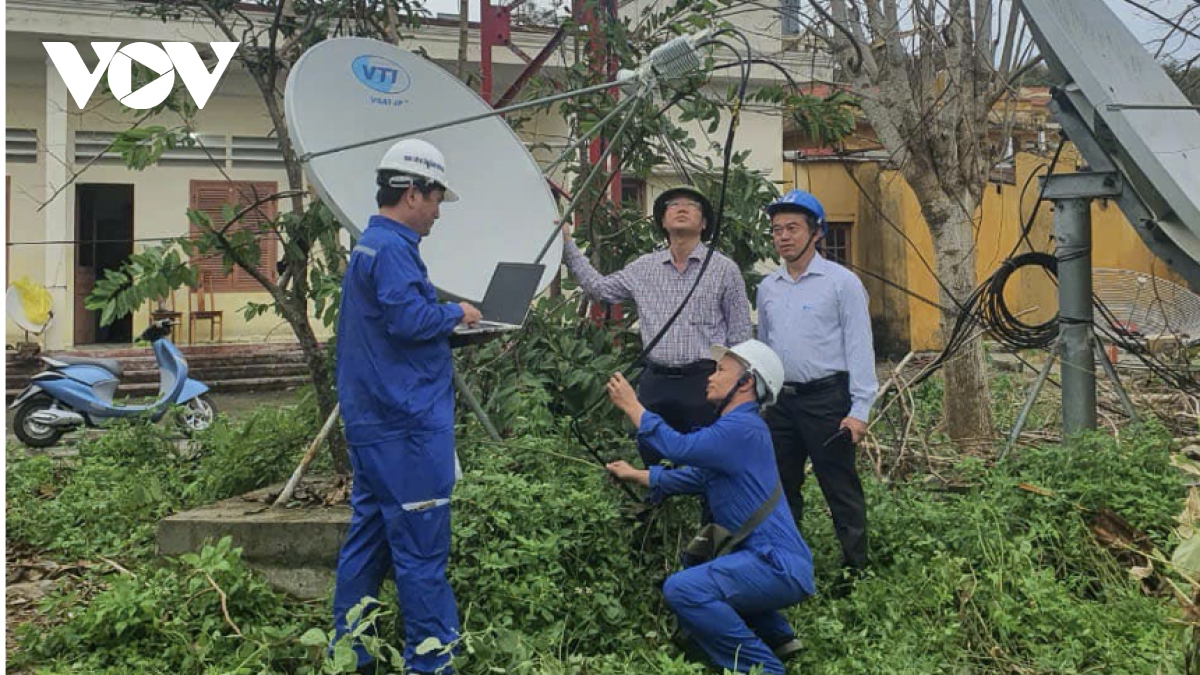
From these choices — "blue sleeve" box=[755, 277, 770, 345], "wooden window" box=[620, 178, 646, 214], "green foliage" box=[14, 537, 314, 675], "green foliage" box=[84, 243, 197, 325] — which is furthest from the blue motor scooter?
"blue sleeve" box=[755, 277, 770, 345]

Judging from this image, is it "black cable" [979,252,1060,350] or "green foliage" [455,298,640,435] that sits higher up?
"black cable" [979,252,1060,350]

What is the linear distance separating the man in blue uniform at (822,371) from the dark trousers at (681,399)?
0.38m

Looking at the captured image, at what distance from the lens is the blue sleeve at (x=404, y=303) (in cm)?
348

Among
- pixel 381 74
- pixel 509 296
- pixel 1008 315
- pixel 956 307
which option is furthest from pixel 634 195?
pixel 509 296

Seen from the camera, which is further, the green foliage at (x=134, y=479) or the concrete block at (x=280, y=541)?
the green foliage at (x=134, y=479)

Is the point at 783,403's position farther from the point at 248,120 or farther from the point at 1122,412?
the point at 248,120

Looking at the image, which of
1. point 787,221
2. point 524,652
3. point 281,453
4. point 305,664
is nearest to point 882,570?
point 787,221

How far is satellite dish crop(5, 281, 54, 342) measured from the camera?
10.4m

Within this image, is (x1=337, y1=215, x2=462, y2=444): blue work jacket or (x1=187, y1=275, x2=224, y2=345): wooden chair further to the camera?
(x1=187, y1=275, x2=224, y2=345): wooden chair

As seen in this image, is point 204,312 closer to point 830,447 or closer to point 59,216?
point 59,216

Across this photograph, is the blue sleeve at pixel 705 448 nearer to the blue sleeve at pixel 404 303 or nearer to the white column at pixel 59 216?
the blue sleeve at pixel 404 303

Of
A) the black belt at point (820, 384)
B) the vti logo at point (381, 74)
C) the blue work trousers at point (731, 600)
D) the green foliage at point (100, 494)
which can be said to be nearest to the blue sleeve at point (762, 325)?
the black belt at point (820, 384)

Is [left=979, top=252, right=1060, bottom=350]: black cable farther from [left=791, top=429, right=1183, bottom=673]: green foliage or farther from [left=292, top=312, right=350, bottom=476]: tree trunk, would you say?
[left=292, top=312, right=350, bottom=476]: tree trunk

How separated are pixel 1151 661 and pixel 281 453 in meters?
4.54
